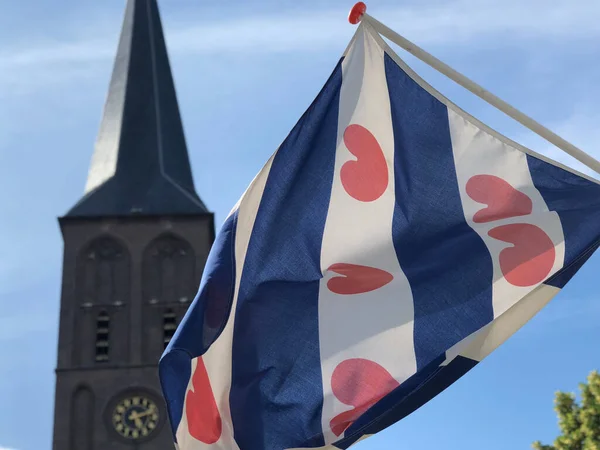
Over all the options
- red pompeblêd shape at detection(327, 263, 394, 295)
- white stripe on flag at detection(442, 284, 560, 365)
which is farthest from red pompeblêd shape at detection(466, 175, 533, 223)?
red pompeblêd shape at detection(327, 263, 394, 295)

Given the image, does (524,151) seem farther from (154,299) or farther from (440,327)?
(154,299)

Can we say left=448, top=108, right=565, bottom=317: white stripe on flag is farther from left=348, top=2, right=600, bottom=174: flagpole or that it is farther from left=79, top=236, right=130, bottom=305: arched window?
left=79, top=236, right=130, bottom=305: arched window

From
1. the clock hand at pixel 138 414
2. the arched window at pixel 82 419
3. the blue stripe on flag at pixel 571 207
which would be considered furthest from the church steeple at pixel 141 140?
the blue stripe on flag at pixel 571 207

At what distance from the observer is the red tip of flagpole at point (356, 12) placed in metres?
8.73

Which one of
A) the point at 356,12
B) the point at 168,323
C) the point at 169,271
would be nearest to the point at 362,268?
the point at 356,12

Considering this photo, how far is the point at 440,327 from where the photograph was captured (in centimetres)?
833

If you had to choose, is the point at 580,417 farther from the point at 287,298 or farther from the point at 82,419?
the point at 82,419

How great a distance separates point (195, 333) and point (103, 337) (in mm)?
32810

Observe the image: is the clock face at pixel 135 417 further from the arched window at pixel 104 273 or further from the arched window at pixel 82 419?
the arched window at pixel 104 273

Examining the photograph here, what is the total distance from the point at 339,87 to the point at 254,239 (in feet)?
3.76

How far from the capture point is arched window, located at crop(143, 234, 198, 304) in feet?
136

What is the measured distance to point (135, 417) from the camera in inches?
1567

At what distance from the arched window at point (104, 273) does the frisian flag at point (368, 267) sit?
32889 mm

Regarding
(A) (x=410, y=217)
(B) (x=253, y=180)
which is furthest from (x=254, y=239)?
(A) (x=410, y=217)
